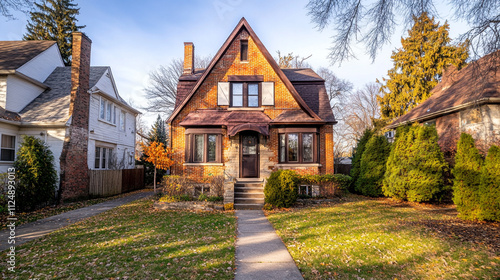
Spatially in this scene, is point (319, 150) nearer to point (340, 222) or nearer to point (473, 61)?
point (340, 222)

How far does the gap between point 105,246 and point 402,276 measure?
5935 millimetres

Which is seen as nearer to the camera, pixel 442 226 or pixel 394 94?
pixel 442 226

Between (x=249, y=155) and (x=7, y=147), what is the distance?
11.6 m

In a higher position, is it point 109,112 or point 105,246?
point 109,112

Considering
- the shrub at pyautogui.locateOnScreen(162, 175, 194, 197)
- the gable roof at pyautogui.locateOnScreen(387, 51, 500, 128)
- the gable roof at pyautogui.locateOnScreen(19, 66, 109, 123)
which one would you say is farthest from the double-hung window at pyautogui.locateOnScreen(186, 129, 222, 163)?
the gable roof at pyautogui.locateOnScreen(387, 51, 500, 128)

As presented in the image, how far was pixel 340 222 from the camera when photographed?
773 centimetres

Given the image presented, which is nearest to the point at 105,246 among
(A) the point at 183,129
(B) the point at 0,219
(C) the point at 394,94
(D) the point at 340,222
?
(B) the point at 0,219

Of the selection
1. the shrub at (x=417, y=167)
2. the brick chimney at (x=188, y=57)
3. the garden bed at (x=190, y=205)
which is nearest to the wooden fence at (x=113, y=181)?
the garden bed at (x=190, y=205)

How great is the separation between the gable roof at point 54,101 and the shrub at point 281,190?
10506mm

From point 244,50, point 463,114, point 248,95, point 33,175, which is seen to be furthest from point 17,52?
point 463,114

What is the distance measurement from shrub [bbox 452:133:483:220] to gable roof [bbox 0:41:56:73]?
19532 millimetres

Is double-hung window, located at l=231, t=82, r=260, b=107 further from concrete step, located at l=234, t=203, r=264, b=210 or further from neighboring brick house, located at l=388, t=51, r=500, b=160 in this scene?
neighboring brick house, located at l=388, t=51, r=500, b=160

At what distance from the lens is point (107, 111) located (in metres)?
16.6

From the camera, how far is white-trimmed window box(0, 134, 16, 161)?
38.5 ft
